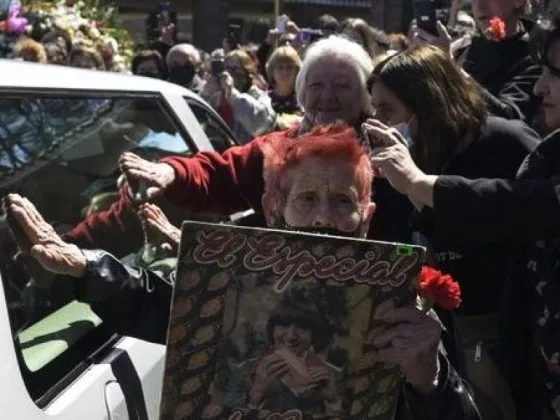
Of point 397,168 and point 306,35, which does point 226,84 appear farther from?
point 397,168

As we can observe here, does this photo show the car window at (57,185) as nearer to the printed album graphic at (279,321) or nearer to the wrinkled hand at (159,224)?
the wrinkled hand at (159,224)

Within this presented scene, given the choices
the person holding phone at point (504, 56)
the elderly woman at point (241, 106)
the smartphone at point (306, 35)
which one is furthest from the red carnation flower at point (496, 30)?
the smartphone at point (306, 35)

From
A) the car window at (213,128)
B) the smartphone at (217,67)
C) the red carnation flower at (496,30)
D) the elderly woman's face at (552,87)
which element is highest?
the elderly woman's face at (552,87)

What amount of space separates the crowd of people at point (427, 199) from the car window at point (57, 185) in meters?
0.07

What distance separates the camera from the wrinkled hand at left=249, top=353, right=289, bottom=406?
5.09ft

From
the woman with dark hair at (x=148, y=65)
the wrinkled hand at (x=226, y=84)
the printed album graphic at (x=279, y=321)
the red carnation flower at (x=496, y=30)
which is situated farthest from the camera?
the woman with dark hair at (x=148, y=65)

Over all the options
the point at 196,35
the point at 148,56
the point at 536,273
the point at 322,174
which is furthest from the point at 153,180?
the point at 196,35

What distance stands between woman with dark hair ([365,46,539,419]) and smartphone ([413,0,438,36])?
1.41m

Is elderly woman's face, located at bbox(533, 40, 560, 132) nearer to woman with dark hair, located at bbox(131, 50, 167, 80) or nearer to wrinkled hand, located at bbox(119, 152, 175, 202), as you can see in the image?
wrinkled hand, located at bbox(119, 152, 175, 202)

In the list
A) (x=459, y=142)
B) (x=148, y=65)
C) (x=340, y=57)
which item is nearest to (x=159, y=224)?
(x=340, y=57)

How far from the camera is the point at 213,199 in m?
3.03

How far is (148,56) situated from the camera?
837 cm

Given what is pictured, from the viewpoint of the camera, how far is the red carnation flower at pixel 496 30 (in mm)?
3521

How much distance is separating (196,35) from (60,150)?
89.1 feet
